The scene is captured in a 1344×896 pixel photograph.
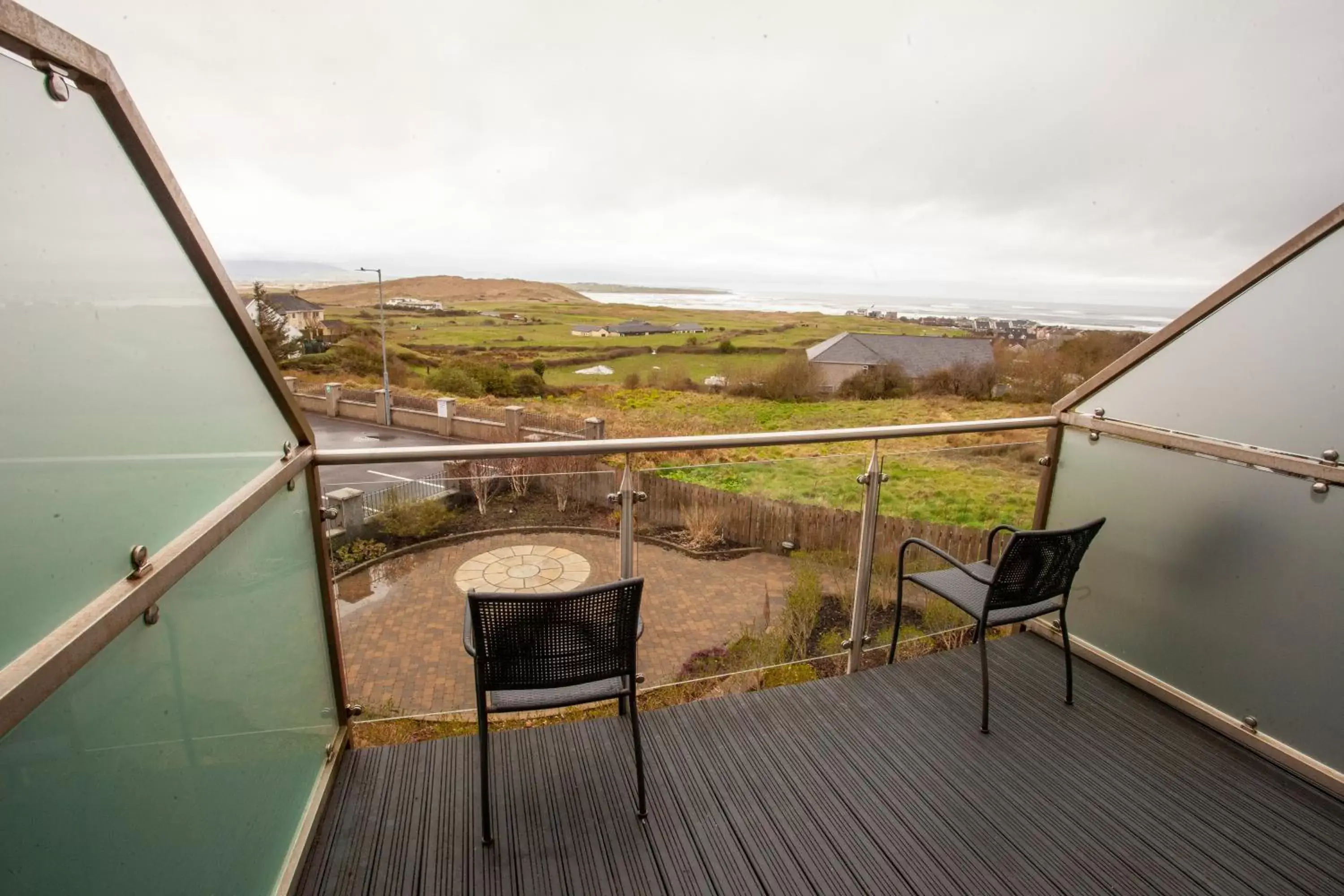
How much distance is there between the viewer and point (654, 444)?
217 centimetres

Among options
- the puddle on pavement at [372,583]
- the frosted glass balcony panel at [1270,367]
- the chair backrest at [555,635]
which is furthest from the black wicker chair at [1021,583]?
the puddle on pavement at [372,583]

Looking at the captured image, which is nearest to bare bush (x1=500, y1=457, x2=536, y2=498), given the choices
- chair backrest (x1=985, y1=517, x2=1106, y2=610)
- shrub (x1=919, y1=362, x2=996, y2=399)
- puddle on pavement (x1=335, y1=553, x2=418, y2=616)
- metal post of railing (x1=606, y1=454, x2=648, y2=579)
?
metal post of railing (x1=606, y1=454, x2=648, y2=579)

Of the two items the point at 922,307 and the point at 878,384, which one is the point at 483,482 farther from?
the point at 922,307

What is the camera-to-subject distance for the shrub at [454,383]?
89.6 ft

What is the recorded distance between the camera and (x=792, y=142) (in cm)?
3047

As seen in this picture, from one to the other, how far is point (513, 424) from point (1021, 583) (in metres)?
21.2

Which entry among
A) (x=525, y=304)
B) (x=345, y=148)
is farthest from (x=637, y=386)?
(x=345, y=148)

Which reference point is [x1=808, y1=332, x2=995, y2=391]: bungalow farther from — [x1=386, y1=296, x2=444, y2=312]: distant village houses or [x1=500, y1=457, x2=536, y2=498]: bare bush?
[x1=500, y1=457, x2=536, y2=498]: bare bush

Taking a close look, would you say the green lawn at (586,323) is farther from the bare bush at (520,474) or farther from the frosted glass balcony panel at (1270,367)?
the bare bush at (520,474)

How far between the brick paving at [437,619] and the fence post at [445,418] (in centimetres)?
2168

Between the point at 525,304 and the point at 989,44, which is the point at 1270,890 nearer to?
the point at 989,44

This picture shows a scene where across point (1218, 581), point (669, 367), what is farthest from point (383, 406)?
point (1218, 581)

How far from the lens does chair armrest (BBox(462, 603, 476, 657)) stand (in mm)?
1571

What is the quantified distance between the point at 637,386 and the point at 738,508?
29.2m
